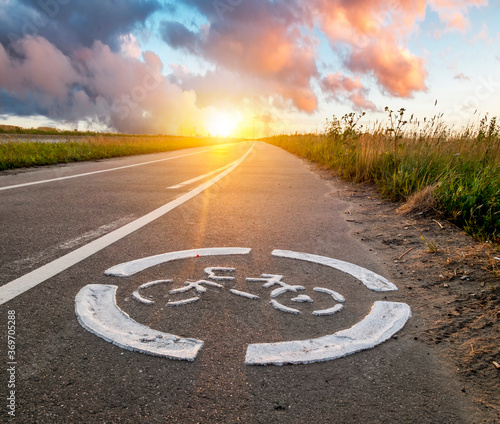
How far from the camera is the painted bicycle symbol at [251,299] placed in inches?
76.7

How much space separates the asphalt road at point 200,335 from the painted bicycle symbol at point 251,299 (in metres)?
0.04

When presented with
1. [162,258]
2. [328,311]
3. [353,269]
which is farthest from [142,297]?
[353,269]

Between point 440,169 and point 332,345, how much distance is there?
5.23m

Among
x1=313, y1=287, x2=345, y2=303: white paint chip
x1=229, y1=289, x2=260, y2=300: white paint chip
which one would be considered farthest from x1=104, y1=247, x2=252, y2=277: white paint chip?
x1=313, y1=287, x2=345, y2=303: white paint chip

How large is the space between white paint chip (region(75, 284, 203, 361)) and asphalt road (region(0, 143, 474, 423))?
1.5 inches

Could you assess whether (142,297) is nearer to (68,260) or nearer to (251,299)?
(251,299)

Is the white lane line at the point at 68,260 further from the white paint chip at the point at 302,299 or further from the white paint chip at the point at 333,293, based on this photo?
the white paint chip at the point at 333,293

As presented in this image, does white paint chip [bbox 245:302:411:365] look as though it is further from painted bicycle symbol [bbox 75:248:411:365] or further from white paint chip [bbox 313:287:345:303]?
white paint chip [bbox 313:287:345:303]

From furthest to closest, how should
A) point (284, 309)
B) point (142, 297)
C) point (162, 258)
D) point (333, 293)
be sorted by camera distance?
1. point (162, 258)
2. point (333, 293)
3. point (142, 297)
4. point (284, 309)

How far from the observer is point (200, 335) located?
2.10 metres

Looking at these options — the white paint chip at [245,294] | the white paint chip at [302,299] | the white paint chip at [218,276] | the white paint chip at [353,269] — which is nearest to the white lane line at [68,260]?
the white paint chip at [218,276]

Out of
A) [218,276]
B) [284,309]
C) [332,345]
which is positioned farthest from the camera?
[218,276]

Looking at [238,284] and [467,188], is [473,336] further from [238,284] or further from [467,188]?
[467,188]

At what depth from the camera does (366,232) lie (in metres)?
4.60
